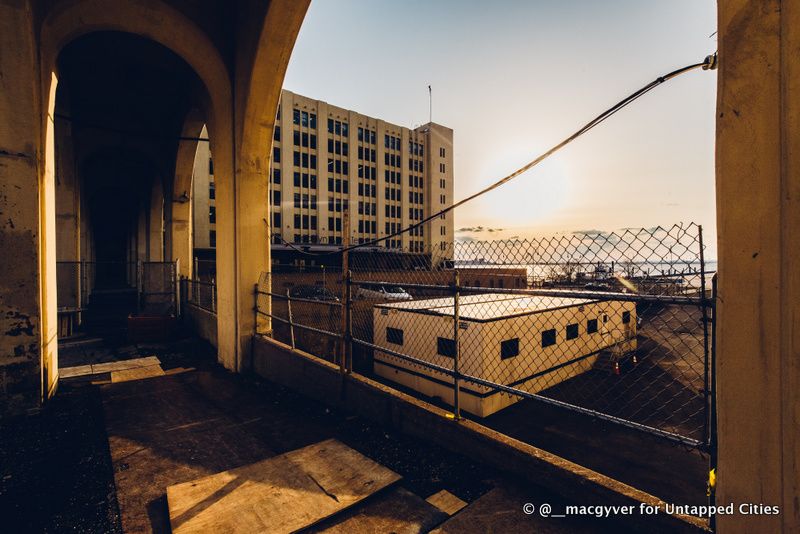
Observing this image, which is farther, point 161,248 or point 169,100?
point 161,248

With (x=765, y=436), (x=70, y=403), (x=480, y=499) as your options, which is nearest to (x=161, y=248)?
(x=70, y=403)

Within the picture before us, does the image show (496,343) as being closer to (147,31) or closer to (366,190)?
(147,31)

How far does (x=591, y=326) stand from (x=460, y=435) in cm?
1530

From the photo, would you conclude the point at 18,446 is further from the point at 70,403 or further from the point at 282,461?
the point at 282,461

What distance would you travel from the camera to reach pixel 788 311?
5.59ft

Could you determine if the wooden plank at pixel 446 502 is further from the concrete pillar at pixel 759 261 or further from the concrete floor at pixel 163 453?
the concrete pillar at pixel 759 261

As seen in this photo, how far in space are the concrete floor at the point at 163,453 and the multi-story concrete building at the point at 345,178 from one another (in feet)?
117

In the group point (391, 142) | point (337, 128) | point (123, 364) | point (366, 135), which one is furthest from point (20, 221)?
point (391, 142)

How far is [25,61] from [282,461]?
6275mm

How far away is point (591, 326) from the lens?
16.5 m

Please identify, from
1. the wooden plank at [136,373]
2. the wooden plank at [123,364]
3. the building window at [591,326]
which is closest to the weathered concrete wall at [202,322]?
the wooden plank at [123,364]

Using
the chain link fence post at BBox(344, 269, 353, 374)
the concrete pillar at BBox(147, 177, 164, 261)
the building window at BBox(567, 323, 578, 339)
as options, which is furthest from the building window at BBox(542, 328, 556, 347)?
the concrete pillar at BBox(147, 177, 164, 261)

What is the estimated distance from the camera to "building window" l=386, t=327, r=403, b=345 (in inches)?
592

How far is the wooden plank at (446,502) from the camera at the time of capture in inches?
112
